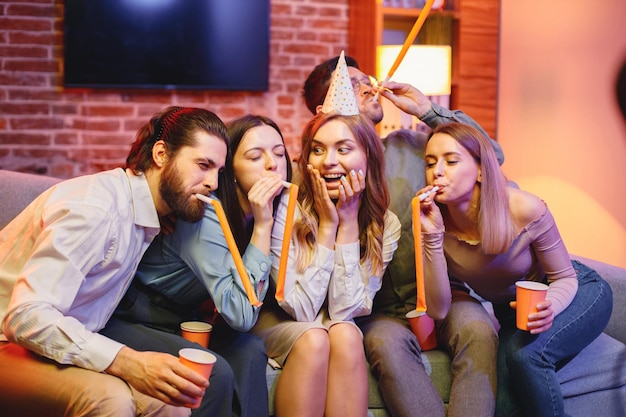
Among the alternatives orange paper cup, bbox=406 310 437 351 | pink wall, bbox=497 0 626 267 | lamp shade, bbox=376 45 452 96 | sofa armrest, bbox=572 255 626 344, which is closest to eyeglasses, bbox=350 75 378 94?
orange paper cup, bbox=406 310 437 351

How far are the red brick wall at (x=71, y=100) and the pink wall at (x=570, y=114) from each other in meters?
1.31

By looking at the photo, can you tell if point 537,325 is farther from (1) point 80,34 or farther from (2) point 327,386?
(1) point 80,34

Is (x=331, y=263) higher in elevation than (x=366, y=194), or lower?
lower

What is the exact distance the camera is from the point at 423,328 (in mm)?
2510

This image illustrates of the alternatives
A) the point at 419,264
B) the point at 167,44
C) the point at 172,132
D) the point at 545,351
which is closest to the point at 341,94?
the point at 172,132

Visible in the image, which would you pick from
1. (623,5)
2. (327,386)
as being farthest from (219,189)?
(623,5)

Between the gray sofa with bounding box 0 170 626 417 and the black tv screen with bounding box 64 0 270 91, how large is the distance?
1734 millimetres

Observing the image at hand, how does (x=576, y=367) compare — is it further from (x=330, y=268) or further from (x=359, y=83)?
(x=359, y=83)

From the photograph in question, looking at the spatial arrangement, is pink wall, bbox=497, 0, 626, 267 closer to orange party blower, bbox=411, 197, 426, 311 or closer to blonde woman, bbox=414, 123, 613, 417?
blonde woman, bbox=414, 123, 613, 417

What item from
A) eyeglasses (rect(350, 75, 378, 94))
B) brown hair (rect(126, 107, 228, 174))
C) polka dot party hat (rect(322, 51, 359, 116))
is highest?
eyeglasses (rect(350, 75, 378, 94))

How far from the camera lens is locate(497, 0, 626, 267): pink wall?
398 centimetres

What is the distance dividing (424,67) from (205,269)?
2234 mm

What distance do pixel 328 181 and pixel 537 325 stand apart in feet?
2.54

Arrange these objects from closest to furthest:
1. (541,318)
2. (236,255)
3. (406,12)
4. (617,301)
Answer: (236,255) → (541,318) → (617,301) → (406,12)
